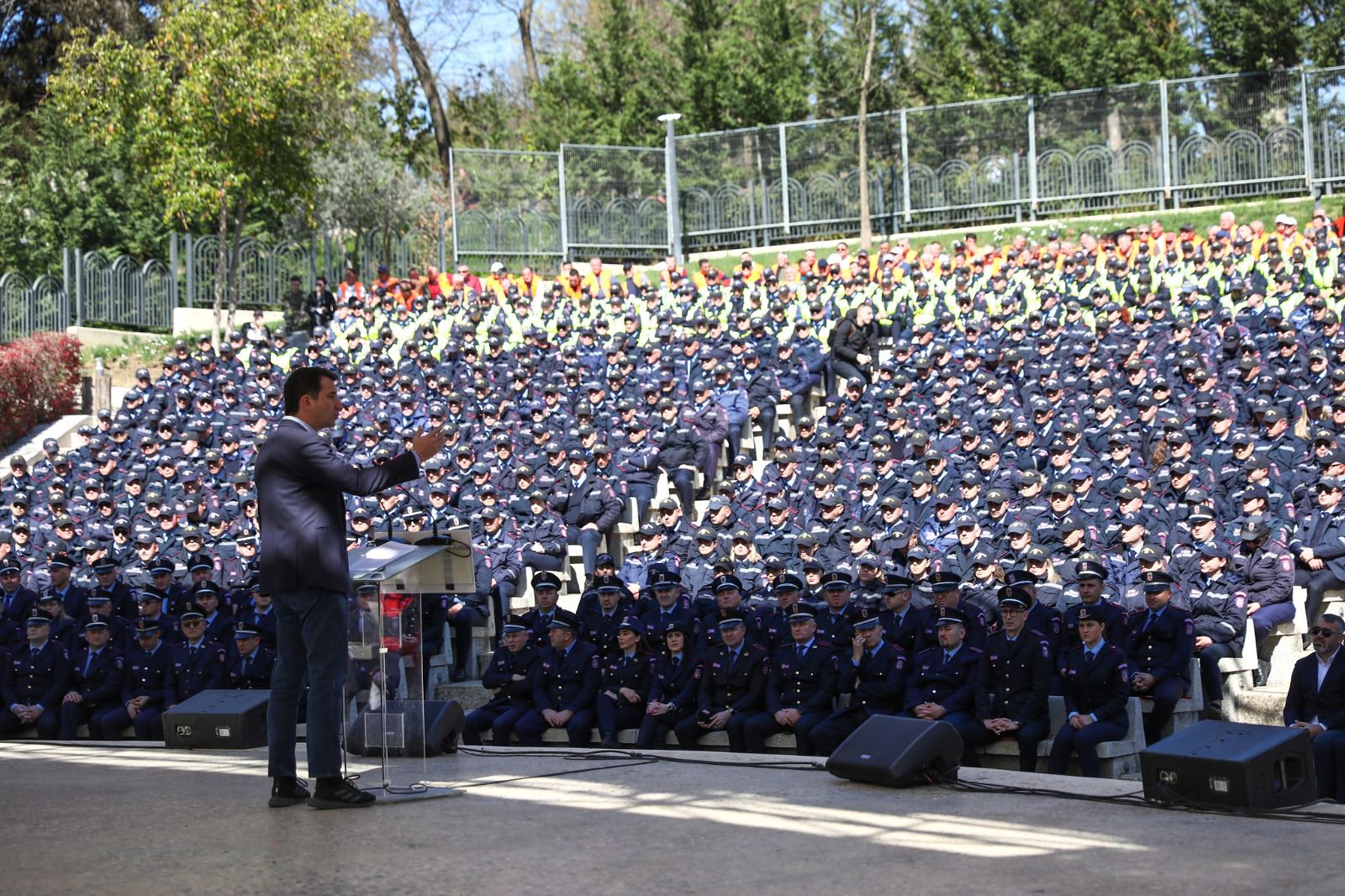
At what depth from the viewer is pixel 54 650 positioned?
471 inches

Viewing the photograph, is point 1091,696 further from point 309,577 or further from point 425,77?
point 425,77

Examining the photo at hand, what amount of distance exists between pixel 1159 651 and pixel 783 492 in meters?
5.27

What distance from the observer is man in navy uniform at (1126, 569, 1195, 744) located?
9367 mm

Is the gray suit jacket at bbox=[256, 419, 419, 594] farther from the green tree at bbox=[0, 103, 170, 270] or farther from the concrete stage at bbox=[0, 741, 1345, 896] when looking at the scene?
the green tree at bbox=[0, 103, 170, 270]

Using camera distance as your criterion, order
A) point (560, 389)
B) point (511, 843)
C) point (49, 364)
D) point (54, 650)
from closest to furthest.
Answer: point (511, 843) → point (54, 650) → point (560, 389) → point (49, 364)

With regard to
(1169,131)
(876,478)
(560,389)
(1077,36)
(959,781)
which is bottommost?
(959,781)

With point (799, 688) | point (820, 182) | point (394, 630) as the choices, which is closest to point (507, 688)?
point (799, 688)

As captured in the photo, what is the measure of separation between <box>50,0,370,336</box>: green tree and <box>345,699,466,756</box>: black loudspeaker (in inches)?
728

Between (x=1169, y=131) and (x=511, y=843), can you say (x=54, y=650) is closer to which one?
(x=511, y=843)

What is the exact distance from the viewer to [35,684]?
1187cm

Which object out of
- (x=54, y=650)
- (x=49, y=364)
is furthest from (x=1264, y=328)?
(x=49, y=364)

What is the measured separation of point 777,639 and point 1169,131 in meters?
19.8

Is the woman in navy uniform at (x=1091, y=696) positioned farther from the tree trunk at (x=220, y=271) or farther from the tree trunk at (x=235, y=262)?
the tree trunk at (x=235, y=262)

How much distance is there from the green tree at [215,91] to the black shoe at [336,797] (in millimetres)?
19797
